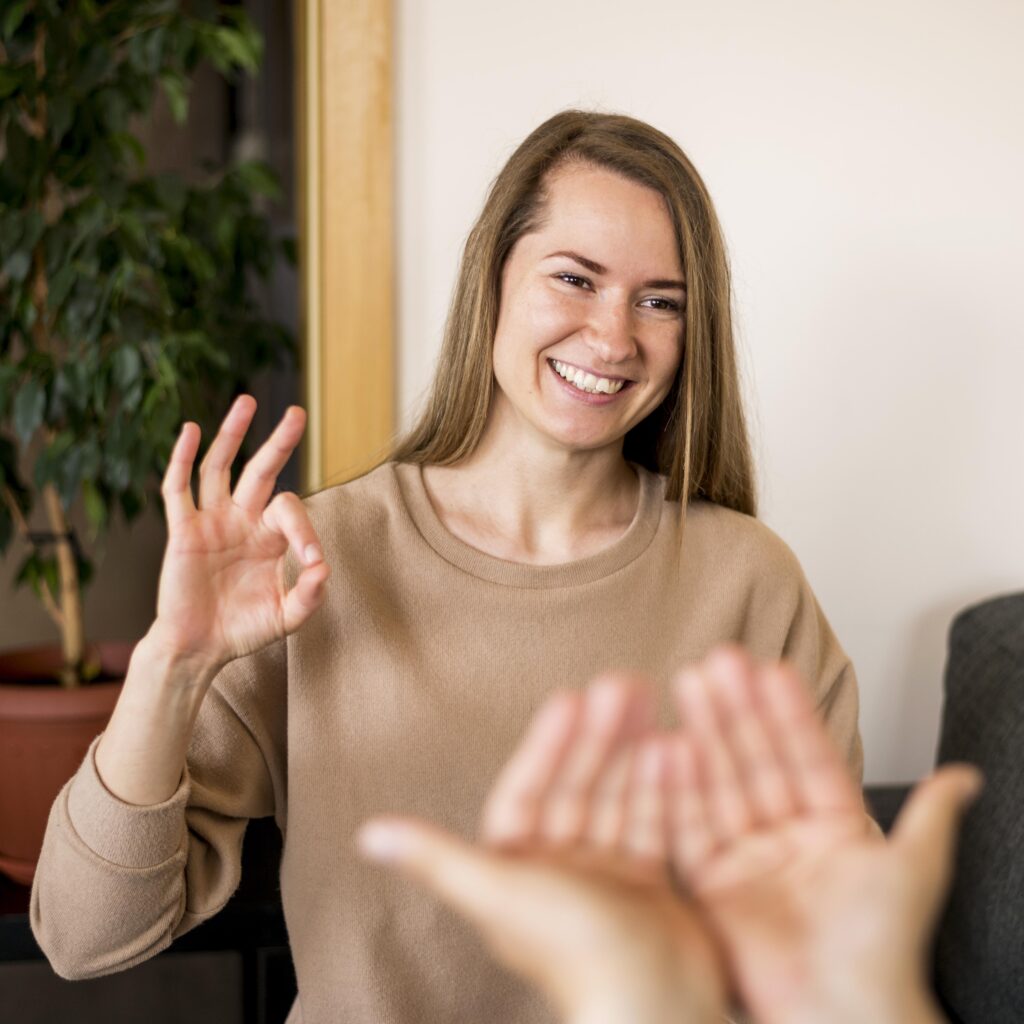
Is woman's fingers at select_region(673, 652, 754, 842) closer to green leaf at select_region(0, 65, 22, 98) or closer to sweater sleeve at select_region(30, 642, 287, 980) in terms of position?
sweater sleeve at select_region(30, 642, 287, 980)

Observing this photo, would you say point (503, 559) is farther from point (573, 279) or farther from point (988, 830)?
point (988, 830)

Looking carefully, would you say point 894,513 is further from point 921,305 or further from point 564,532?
point 564,532

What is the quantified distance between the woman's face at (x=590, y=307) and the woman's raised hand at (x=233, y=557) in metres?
0.28

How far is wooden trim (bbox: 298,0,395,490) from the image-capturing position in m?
1.39

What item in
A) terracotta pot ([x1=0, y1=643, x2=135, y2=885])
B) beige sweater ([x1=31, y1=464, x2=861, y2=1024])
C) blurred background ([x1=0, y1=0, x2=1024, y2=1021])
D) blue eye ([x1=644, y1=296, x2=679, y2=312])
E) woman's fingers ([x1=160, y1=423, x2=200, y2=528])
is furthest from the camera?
blurred background ([x1=0, y1=0, x2=1024, y2=1021])

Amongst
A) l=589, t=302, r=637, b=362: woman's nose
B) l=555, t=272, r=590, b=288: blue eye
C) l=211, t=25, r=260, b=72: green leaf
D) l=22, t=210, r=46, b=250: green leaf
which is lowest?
l=589, t=302, r=637, b=362: woman's nose

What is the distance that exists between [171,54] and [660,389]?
747 mm

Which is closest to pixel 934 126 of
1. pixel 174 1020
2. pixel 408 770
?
pixel 408 770

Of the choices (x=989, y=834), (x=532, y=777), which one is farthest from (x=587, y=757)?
(x=989, y=834)

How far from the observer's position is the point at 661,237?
1085mm

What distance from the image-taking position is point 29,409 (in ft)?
4.41

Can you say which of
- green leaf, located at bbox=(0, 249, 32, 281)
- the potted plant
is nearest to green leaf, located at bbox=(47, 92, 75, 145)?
the potted plant

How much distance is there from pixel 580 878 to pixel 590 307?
2.24ft

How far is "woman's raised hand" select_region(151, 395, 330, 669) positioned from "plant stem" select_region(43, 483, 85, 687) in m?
0.62
